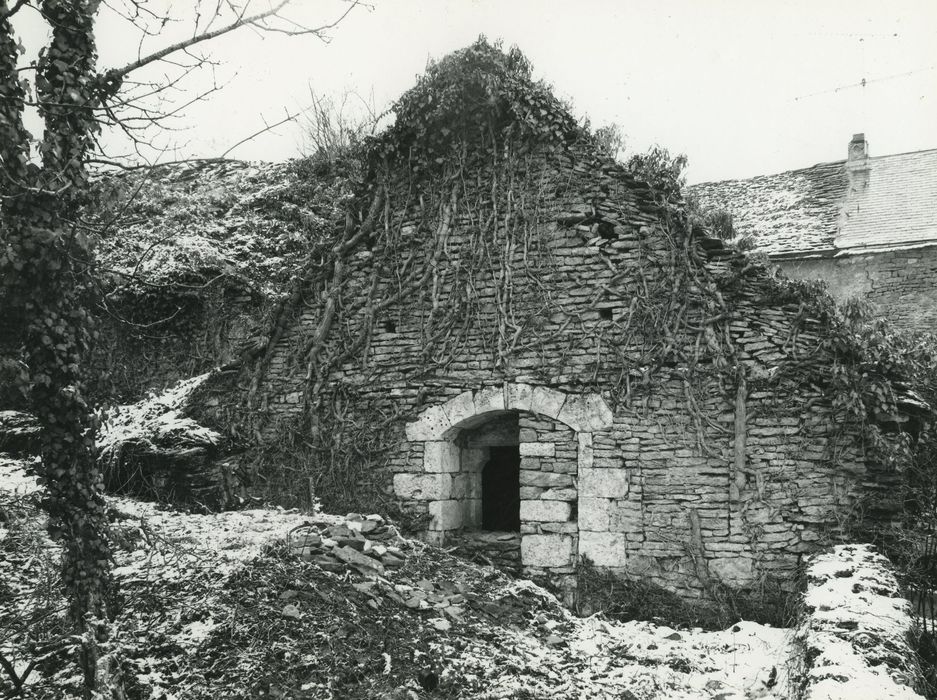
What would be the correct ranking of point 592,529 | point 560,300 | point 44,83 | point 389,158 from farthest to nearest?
1. point 389,158
2. point 560,300
3. point 592,529
4. point 44,83

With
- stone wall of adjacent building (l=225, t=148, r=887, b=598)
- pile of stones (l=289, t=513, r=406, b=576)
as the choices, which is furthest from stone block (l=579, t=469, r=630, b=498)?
pile of stones (l=289, t=513, r=406, b=576)

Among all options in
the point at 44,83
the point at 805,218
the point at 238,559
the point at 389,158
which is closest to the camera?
the point at 44,83

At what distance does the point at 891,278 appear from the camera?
13219 mm

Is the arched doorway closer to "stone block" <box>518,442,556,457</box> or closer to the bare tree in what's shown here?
"stone block" <box>518,442,556,457</box>

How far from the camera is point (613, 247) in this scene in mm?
6957

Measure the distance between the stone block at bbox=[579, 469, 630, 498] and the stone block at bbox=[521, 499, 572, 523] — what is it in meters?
0.28

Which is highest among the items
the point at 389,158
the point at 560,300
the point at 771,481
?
the point at 389,158

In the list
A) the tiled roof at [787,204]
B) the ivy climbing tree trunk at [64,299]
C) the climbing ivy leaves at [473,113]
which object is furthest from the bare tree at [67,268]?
the tiled roof at [787,204]

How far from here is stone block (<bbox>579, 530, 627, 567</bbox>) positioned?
6.56 m

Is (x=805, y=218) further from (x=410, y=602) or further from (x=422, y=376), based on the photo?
(x=410, y=602)

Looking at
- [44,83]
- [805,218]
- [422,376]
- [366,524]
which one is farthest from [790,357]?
[805,218]

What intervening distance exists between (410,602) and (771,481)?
3.36 metres

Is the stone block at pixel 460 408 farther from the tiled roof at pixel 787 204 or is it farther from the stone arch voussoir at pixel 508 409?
the tiled roof at pixel 787 204

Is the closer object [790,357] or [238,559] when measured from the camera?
[238,559]
